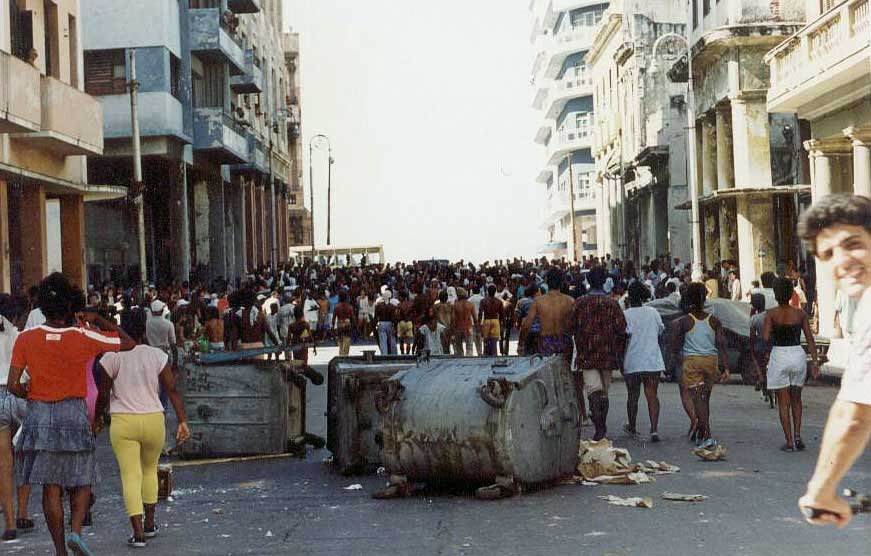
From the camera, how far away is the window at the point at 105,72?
40.1m

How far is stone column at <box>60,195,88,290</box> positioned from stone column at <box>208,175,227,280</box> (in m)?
19.0

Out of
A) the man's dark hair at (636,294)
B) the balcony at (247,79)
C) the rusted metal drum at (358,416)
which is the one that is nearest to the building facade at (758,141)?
the balcony at (247,79)

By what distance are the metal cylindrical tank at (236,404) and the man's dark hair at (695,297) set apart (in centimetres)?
387

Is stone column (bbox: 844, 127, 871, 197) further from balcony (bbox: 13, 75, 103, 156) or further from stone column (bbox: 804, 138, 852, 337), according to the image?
balcony (bbox: 13, 75, 103, 156)

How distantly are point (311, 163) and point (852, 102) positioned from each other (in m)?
54.6

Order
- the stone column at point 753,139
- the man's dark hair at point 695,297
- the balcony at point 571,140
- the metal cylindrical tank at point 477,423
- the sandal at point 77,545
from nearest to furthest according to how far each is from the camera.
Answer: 1. the sandal at point 77,545
2. the metal cylindrical tank at point 477,423
3. the man's dark hair at point 695,297
4. the stone column at point 753,139
5. the balcony at point 571,140

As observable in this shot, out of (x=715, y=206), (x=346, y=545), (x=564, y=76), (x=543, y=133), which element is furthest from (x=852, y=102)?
(x=543, y=133)

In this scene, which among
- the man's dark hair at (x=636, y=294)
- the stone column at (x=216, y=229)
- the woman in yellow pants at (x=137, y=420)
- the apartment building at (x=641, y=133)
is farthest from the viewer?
the apartment building at (x=641, y=133)

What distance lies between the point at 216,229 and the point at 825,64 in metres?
28.4

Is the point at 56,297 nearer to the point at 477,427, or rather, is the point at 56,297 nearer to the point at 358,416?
the point at 477,427

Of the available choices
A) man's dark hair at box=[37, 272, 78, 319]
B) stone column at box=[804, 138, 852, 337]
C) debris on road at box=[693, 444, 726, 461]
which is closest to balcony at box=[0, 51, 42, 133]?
debris on road at box=[693, 444, 726, 461]

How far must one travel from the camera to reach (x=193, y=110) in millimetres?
44312

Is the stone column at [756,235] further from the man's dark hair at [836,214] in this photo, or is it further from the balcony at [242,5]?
the man's dark hair at [836,214]

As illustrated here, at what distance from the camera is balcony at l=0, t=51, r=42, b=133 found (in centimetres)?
2184
